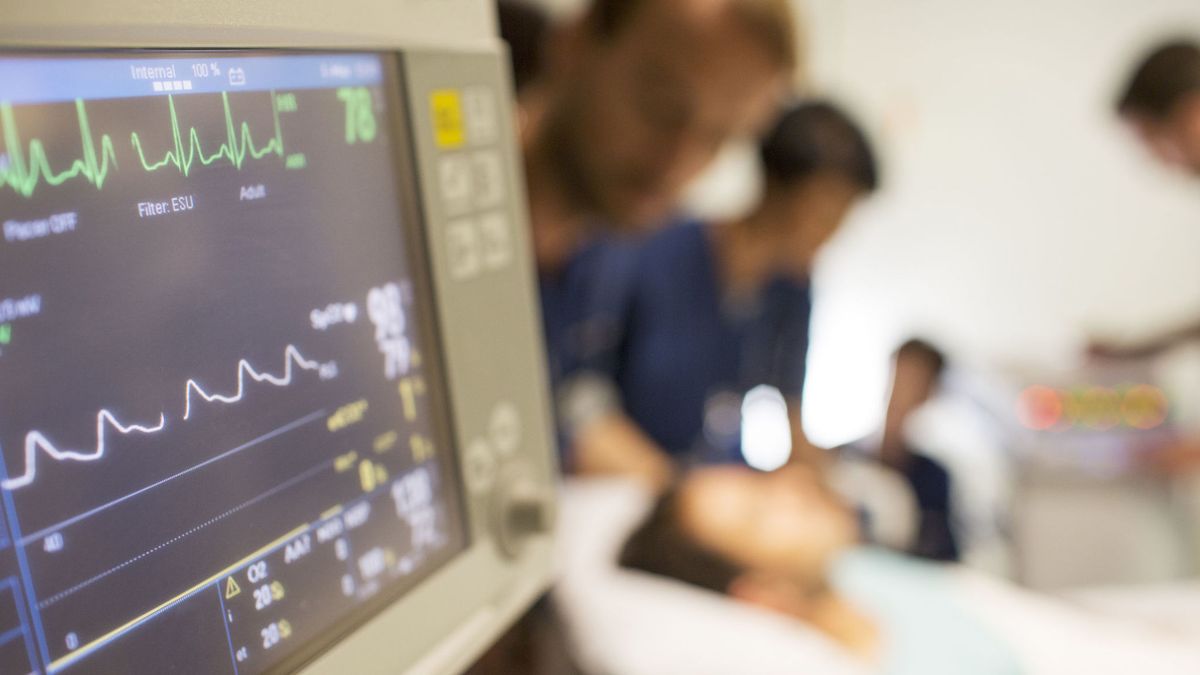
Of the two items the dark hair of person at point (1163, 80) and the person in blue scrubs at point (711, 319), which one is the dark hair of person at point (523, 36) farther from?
the dark hair of person at point (1163, 80)

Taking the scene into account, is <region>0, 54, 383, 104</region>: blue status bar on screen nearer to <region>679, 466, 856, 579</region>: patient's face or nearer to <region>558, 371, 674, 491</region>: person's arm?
<region>679, 466, 856, 579</region>: patient's face

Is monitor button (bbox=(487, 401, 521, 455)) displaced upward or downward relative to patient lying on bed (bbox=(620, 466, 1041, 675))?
upward

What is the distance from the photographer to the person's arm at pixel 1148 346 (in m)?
1.84

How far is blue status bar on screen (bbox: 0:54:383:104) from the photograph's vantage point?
1.20 feet

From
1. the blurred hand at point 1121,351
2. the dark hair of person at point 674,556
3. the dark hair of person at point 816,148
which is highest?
the dark hair of person at point 816,148

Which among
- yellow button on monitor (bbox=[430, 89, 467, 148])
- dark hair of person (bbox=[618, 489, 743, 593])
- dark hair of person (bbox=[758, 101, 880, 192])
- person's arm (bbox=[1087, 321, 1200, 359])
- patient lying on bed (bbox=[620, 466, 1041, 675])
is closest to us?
yellow button on monitor (bbox=[430, 89, 467, 148])

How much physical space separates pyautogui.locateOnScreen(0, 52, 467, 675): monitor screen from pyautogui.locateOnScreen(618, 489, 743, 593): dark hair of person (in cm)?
70

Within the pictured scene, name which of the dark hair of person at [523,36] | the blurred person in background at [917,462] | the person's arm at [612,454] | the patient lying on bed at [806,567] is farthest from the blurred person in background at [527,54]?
the blurred person in background at [917,462]

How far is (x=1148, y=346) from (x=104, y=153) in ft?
6.44

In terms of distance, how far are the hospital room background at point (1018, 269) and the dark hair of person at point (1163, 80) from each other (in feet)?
0.18

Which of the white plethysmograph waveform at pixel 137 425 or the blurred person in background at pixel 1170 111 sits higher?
the blurred person in background at pixel 1170 111

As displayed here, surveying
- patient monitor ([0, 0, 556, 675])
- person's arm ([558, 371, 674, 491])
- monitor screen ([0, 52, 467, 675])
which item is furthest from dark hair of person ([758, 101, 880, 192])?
monitor screen ([0, 52, 467, 675])

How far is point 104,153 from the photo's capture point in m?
0.39

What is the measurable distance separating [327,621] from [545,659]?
A: 524 millimetres
